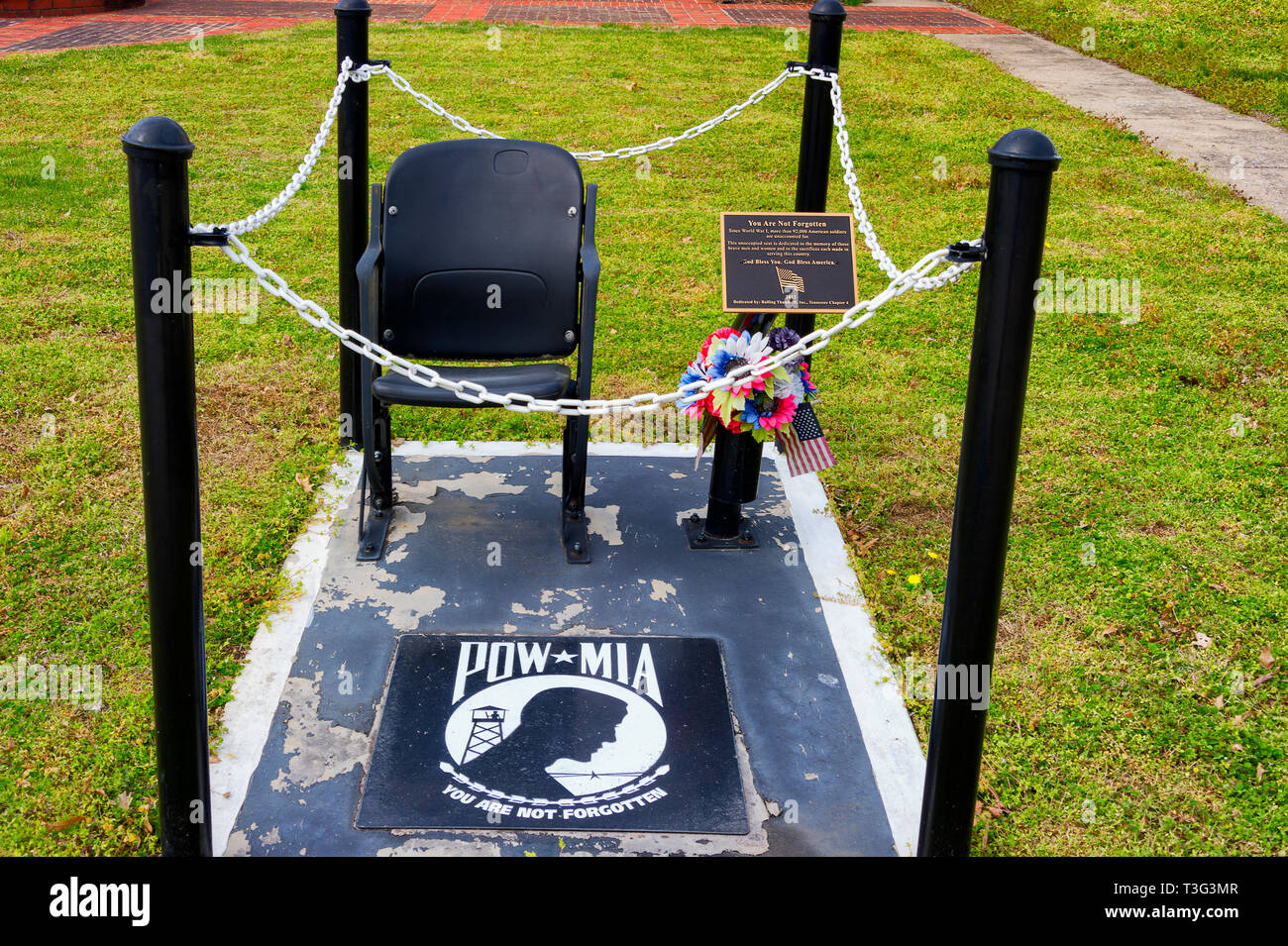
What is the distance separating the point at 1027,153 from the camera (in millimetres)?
2461

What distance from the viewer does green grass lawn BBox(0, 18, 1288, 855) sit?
351cm

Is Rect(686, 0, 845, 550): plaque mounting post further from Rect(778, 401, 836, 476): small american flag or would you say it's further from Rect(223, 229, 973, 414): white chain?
Rect(223, 229, 973, 414): white chain

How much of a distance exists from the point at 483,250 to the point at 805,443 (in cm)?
139

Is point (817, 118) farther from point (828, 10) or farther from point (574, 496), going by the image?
point (574, 496)

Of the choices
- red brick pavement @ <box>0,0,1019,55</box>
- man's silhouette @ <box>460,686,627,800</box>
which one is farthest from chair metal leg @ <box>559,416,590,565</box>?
red brick pavement @ <box>0,0,1019,55</box>

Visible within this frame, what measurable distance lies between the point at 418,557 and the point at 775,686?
1.43 metres

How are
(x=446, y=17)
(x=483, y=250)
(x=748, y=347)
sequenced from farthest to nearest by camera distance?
1. (x=446, y=17)
2. (x=483, y=250)
3. (x=748, y=347)

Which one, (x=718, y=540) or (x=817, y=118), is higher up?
(x=817, y=118)

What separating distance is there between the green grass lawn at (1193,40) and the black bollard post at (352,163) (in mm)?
9446

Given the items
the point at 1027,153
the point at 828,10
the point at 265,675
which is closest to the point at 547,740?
the point at 265,675

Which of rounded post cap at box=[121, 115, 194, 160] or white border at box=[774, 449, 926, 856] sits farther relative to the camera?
white border at box=[774, 449, 926, 856]

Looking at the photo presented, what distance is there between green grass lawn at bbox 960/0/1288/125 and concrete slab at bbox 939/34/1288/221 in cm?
28

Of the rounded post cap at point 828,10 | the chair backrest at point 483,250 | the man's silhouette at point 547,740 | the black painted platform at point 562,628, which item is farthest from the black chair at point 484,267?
the rounded post cap at point 828,10

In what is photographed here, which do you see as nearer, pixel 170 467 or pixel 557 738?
pixel 170 467
